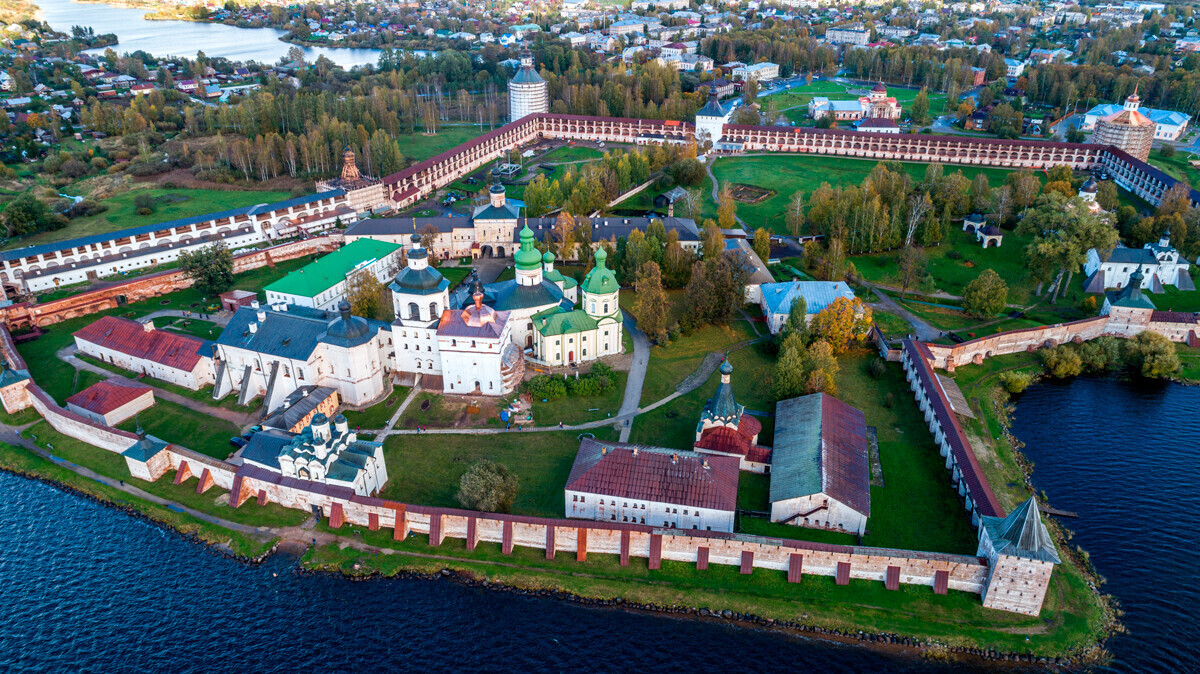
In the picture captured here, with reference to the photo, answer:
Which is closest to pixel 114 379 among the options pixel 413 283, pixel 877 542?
pixel 413 283

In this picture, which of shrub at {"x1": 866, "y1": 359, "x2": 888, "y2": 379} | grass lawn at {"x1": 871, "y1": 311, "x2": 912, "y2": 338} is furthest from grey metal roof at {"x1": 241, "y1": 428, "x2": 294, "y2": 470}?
grass lawn at {"x1": 871, "y1": 311, "x2": 912, "y2": 338}

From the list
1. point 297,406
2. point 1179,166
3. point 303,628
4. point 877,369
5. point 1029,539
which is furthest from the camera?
point 1179,166

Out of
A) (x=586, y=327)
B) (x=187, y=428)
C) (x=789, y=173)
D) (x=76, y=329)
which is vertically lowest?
(x=187, y=428)

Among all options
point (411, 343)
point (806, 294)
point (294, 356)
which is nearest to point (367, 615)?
point (294, 356)

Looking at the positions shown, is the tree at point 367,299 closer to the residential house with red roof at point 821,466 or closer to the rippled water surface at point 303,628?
the rippled water surface at point 303,628

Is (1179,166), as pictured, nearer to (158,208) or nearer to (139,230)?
(139,230)

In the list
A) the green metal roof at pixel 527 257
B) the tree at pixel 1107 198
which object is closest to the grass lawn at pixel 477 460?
the green metal roof at pixel 527 257

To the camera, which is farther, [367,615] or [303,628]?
[367,615]

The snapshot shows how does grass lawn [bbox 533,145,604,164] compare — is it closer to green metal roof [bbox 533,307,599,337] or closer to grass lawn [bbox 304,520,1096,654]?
green metal roof [bbox 533,307,599,337]
